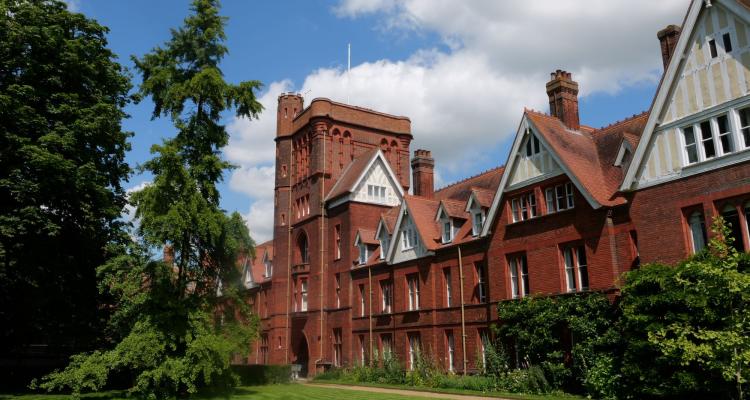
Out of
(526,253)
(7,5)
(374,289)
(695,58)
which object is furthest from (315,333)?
(695,58)

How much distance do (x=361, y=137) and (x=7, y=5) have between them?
26.5 metres

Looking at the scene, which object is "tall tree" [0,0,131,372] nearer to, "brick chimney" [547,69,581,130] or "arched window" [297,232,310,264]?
"arched window" [297,232,310,264]

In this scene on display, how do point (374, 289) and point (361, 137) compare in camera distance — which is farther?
point (361, 137)

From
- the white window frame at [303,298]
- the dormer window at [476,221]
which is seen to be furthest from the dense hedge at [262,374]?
the dormer window at [476,221]

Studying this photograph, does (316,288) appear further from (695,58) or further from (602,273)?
(695,58)

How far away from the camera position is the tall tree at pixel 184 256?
74.9 ft

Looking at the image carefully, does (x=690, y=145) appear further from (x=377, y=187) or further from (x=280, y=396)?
(x=377, y=187)

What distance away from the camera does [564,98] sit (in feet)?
95.0

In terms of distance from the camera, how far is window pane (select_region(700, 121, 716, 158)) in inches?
786

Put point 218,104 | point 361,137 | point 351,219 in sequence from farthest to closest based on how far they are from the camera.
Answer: point 361,137
point 351,219
point 218,104

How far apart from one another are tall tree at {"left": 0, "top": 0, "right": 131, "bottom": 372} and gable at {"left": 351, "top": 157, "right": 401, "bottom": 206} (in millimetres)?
16663

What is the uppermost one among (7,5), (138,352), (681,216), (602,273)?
(7,5)

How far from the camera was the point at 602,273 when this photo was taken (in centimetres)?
2312

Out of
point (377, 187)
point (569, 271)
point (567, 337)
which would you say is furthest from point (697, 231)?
point (377, 187)
